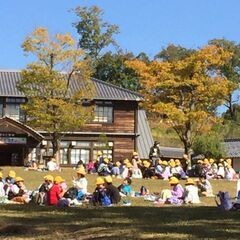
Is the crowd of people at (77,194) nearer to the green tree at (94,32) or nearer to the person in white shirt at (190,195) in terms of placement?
the person in white shirt at (190,195)

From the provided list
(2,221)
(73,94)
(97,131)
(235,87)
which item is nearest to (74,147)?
(97,131)

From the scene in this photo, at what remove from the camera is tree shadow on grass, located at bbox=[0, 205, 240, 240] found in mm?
10852

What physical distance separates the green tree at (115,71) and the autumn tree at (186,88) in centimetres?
2629

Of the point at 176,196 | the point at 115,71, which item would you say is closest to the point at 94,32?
the point at 115,71

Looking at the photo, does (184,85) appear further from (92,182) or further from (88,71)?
(92,182)

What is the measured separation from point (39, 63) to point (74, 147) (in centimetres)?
1074

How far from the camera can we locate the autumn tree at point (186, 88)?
4125cm

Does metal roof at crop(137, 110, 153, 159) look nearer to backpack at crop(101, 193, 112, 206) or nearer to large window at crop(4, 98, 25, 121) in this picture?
large window at crop(4, 98, 25, 121)

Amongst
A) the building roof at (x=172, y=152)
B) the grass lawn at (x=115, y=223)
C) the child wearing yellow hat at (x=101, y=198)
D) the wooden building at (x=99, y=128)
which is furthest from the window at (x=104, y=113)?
the grass lawn at (x=115, y=223)

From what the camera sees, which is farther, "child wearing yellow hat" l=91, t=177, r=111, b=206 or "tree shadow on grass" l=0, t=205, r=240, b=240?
"child wearing yellow hat" l=91, t=177, r=111, b=206

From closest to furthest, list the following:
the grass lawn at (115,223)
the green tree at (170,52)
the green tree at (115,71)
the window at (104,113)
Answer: the grass lawn at (115,223)
the window at (104,113)
the green tree at (115,71)
the green tree at (170,52)

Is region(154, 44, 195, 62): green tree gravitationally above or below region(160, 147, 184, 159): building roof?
above

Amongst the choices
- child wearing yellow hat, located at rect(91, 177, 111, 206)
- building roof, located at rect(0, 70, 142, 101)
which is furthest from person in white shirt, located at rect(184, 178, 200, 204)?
building roof, located at rect(0, 70, 142, 101)

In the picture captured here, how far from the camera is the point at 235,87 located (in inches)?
1642
